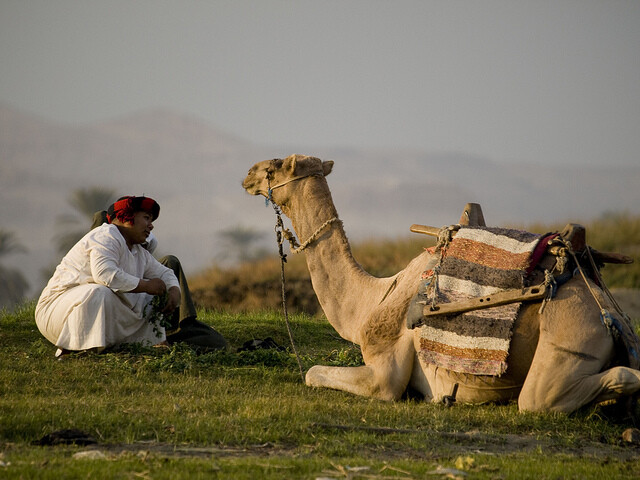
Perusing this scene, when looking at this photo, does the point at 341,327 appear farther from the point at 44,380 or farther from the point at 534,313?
the point at 44,380

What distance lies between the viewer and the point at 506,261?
6820mm

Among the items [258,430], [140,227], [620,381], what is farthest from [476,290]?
[140,227]

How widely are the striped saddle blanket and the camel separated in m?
0.12

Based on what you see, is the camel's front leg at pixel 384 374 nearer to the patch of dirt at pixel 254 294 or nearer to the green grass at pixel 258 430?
the green grass at pixel 258 430

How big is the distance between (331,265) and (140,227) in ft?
8.48

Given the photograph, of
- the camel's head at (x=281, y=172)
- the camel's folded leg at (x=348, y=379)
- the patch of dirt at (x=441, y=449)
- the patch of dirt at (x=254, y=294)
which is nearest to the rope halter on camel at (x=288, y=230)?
the camel's head at (x=281, y=172)

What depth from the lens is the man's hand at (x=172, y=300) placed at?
375 inches

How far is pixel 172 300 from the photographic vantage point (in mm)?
9531

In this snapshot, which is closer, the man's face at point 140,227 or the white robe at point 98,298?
the white robe at point 98,298

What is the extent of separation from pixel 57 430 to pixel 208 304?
20.3 meters

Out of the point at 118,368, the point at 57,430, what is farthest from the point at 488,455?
the point at 118,368

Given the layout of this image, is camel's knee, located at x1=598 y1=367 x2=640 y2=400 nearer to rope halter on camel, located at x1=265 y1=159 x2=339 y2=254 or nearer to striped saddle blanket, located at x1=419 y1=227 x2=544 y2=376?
striped saddle blanket, located at x1=419 y1=227 x2=544 y2=376

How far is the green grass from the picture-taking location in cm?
486

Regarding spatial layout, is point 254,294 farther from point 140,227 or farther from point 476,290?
point 476,290
